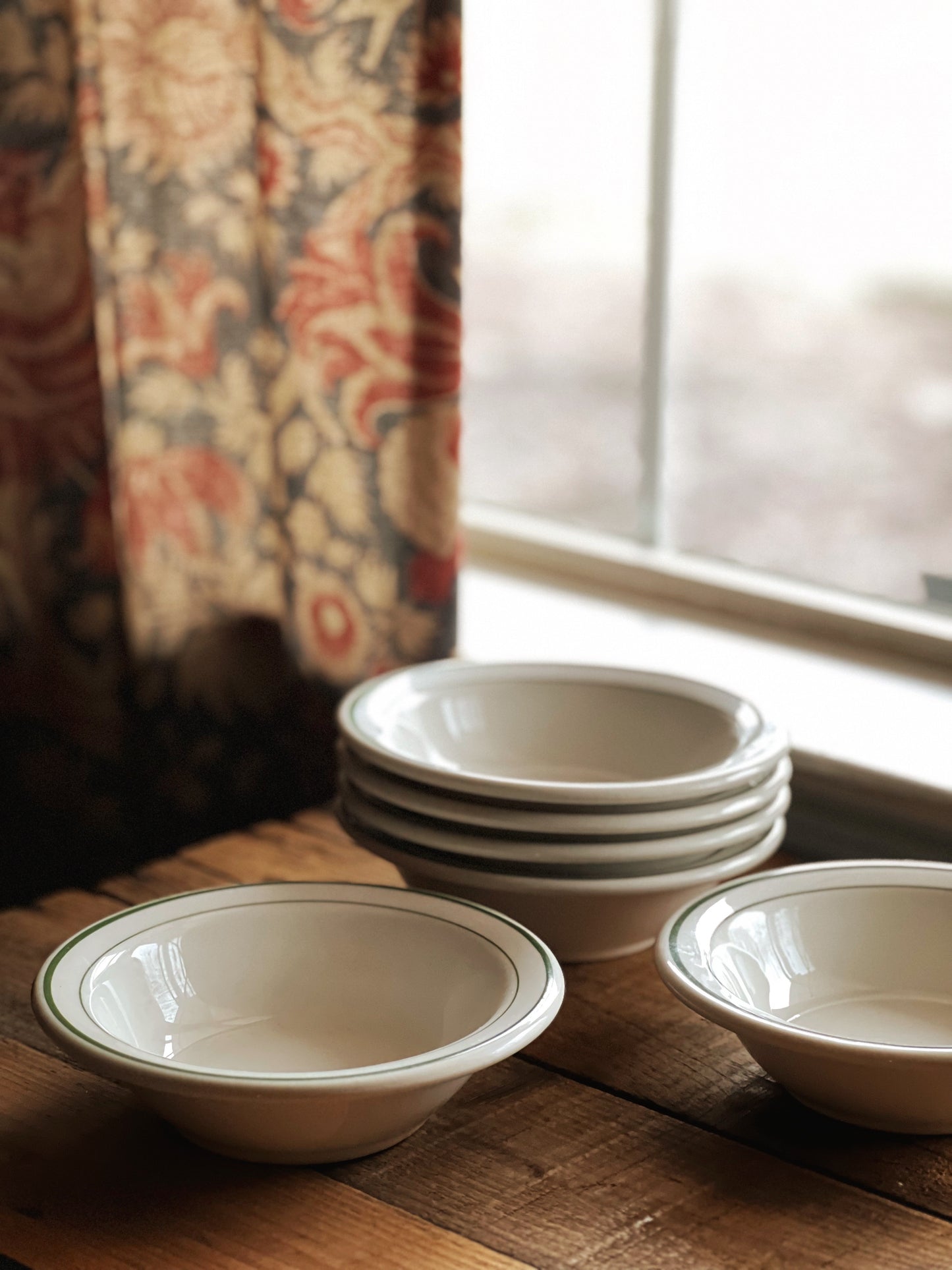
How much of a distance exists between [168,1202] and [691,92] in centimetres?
110

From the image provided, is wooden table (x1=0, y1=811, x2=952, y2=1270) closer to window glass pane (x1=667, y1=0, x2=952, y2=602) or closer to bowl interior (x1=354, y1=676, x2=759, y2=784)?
bowl interior (x1=354, y1=676, x2=759, y2=784)

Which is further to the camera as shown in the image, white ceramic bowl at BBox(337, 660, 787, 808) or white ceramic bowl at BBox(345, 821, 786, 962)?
white ceramic bowl at BBox(337, 660, 787, 808)

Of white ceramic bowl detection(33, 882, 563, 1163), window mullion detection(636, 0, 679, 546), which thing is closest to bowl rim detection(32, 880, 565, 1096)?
white ceramic bowl detection(33, 882, 563, 1163)

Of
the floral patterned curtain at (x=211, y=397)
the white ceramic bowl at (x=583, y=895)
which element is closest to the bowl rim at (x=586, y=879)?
the white ceramic bowl at (x=583, y=895)

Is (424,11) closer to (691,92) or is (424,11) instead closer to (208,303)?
(208,303)

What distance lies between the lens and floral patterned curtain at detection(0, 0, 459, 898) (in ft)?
3.54

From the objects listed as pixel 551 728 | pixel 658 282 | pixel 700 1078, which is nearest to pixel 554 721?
pixel 551 728

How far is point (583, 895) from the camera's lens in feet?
2.68

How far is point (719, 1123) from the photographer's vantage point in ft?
2.37

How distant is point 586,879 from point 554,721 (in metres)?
0.21

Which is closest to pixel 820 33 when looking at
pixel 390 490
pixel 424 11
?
pixel 424 11

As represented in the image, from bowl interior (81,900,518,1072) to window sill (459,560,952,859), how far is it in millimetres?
302

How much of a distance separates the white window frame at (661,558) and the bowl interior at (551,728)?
1.28 ft

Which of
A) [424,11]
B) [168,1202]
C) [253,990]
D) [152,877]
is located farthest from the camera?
[424,11]
